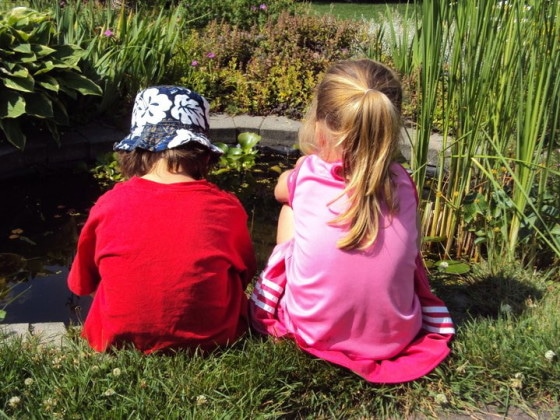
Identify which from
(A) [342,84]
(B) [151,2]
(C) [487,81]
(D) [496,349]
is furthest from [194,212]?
(B) [151,2]

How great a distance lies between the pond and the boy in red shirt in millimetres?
793

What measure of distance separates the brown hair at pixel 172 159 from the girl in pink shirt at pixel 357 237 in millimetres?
318

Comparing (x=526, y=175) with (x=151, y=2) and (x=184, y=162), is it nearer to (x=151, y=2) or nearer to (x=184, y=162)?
(x=184, y=162)

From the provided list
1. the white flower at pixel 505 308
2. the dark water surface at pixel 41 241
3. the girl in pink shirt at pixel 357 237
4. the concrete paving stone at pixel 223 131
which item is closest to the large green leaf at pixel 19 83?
the dark water surface at pixel 41 241

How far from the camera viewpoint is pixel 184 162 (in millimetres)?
2318

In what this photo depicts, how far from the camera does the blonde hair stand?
84.9 inches

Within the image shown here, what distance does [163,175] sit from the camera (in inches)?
91.1

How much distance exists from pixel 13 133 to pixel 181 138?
87.3 inches

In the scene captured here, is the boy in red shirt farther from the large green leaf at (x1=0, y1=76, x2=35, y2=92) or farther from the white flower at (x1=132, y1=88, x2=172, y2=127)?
the large green leaf at (x1=0, y1=76, x2=35, y2=92)

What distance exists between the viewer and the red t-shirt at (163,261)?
2.20 metres

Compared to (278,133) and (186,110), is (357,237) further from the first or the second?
(278,133)

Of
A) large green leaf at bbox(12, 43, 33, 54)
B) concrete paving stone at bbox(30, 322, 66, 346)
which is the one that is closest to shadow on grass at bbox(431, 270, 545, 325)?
concrete paving stone at bbox(30, 322, 66, 346)

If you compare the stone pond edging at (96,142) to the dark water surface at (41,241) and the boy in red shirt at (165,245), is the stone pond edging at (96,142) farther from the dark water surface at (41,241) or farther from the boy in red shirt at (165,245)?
the boy in red shirt at (165,245)

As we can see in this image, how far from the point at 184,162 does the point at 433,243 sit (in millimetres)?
1599
